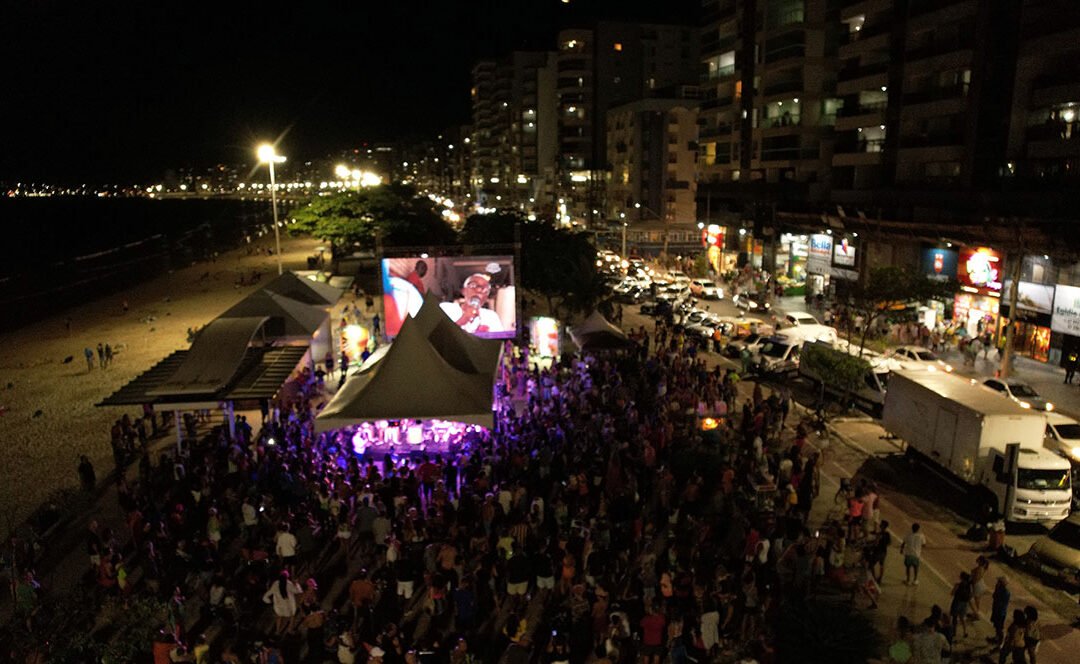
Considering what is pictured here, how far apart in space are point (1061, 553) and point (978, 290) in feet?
75.1

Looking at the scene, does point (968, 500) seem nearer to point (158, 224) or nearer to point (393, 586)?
point (393, 586)

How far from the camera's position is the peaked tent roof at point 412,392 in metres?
16.8

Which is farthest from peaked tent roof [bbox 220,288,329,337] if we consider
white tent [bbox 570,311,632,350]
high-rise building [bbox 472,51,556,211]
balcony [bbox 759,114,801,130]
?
high-rise building [bbox 472,51,556,211]

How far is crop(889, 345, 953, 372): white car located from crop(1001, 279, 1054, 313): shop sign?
4912mm

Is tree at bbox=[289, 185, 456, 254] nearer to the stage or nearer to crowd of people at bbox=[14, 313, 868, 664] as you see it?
the stage

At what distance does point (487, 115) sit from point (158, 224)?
82776 mm

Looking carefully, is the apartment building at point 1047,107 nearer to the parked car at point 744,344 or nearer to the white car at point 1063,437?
the parked car at point 744,344

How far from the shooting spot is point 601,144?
324 ft

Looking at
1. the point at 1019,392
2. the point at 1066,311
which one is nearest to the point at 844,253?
the point at 1066,311

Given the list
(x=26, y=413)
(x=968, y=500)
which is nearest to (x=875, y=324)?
(x=968, y=500)

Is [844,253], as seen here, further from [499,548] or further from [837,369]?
[499,548]

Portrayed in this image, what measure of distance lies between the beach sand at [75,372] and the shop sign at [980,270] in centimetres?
3371

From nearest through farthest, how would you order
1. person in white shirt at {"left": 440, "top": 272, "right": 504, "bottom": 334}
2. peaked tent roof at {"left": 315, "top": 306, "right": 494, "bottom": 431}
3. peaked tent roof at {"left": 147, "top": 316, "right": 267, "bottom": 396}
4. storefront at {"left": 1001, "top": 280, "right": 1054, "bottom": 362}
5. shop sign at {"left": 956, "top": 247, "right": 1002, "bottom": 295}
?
peaked tent roof at {"left": 315, "top": 306, "right": 494, "bottom": 431}, peaked tent roof at {"left": 147, "top": 316, "right": 267, "bottom": 396}, person in white shirt at {"left": 440, "top": 272, "right": 504, "bottom": 334}, storefront at {"left": 1001, "top": 280, "right": 1054, "bottom": 362}, shop sign at {"left": 956, "top": 247, "right": 1002, "bottom": 295}

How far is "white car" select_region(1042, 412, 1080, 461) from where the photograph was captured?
1834 centimetres
